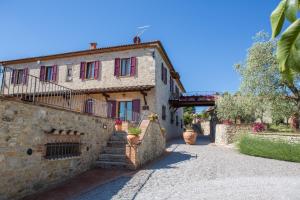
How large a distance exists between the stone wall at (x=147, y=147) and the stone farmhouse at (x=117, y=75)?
4.33m

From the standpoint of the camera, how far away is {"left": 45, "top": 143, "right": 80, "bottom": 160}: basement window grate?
286 inches

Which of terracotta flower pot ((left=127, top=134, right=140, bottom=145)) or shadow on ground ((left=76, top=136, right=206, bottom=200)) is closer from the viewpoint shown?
shadow on ground ((left=76, top=136, right=206, bottom=200))

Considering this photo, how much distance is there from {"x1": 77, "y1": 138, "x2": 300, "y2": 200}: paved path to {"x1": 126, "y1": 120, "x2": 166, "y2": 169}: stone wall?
559mm

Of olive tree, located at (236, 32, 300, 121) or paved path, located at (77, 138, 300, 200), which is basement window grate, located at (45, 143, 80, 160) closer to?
paved path, located at (77, 138, 300, 200)

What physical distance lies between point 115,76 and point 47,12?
8.48 meters

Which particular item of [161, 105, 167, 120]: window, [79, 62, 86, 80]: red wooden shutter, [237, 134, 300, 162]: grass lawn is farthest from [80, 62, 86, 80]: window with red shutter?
[237, 134, 300, 162]: grass lawn

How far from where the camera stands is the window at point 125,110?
17319 millimetres

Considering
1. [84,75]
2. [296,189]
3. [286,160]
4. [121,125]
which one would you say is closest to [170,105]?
[84,75]

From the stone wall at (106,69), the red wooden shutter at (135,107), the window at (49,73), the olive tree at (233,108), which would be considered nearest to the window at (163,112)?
the red wooden shutter at (135,107)

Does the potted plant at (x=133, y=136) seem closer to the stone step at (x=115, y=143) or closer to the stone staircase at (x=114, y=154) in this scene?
the stone staircase at (x=114, y=154)

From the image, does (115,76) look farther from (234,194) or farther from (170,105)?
(234,194)

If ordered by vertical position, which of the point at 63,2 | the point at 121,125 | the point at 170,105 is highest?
the point at 63,2

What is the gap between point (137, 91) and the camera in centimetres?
1733

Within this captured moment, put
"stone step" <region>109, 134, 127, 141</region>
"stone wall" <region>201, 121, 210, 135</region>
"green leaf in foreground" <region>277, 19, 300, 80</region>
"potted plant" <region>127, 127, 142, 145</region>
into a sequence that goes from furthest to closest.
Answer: "stone wall" <region>201, 121, 210, 135</region>
"stone step" <region>109, 134, 127, 141</region>
"potted plant" <region>127, 127, 142, 145</region>
"green leaf in foreground" <region>277, 19, 300, 80</region>
